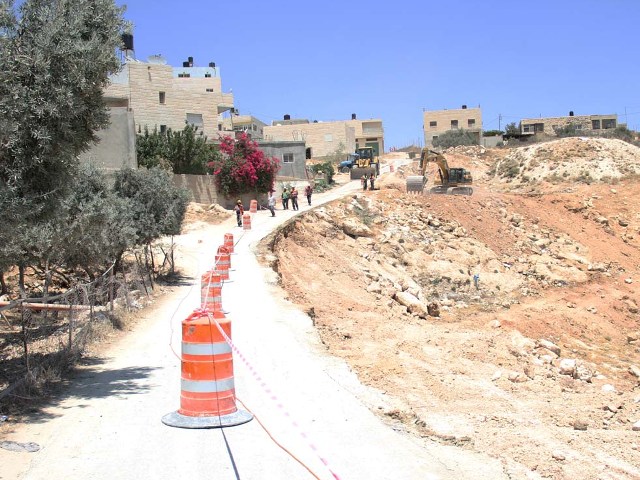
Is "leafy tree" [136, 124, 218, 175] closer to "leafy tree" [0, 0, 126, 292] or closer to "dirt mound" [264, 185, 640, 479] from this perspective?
"dirt mound" [264, 185, 640, 479]

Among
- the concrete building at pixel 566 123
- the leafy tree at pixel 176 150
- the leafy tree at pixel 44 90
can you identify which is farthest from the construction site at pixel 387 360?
the concrete building at pixel 566 123

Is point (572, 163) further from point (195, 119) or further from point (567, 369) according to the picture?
point (567, 369)

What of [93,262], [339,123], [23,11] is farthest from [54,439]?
[339,123]

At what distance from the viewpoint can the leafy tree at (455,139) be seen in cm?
8581

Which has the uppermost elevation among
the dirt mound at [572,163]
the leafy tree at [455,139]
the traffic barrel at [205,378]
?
the leafy tree at [455,139]

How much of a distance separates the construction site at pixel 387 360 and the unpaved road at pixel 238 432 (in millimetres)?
28

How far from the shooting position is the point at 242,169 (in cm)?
4500

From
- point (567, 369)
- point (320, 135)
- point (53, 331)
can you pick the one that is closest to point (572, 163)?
point (320, 135)

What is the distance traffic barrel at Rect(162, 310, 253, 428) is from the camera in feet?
24.1

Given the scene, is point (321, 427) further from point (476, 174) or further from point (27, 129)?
point (476, 174)

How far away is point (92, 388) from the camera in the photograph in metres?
9.37

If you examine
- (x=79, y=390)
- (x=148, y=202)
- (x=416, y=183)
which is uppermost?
(x=416, y=183)

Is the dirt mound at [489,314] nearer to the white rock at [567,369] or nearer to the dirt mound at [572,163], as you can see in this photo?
the white rock at [567,369]

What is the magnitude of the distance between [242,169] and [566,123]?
64060 mm
